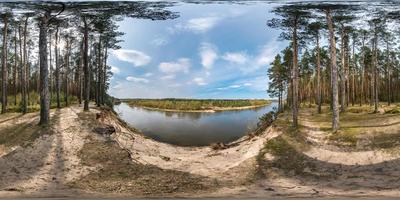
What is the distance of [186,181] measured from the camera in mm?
2732

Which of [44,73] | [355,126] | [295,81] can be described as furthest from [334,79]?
[44,73]

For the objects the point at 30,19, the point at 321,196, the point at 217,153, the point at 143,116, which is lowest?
the point at 321,196

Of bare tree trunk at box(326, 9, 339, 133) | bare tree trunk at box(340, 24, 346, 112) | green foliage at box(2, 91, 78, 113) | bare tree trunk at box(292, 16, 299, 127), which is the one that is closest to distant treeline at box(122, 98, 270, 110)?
bare tree trunk at box(292, 16, 299, 127)

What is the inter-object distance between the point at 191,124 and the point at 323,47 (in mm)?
1196

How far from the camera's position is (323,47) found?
3127 mm

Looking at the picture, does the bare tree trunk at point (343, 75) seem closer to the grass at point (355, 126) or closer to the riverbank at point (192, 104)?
the grass at point (355, 126)

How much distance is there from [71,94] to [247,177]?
148 centimetres

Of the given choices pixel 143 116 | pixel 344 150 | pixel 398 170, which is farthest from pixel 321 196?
pixel 143 116

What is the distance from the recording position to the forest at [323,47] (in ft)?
9.86

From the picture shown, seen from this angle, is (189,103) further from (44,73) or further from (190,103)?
(44,73)

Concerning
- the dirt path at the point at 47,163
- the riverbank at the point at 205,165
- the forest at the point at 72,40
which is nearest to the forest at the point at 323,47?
the riverbank at the point at 205,165

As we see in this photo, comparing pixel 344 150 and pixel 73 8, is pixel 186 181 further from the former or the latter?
pixel 73 8

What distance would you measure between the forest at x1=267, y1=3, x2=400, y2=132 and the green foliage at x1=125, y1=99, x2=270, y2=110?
31cm

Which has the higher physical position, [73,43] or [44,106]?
[73,43]
